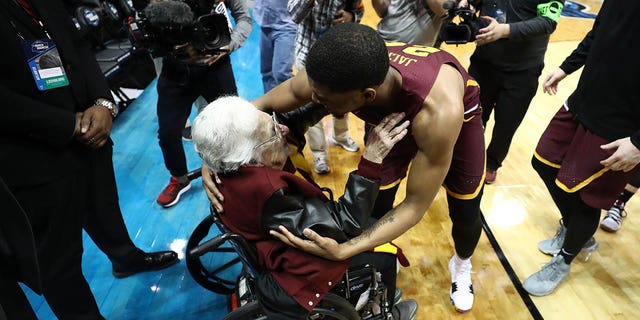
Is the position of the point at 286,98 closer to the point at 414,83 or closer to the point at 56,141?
the point at 414,83

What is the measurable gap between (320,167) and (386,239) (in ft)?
5.11

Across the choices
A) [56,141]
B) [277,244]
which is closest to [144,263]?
[56,141]

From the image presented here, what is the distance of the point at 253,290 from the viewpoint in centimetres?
154

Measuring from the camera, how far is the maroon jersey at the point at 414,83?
123 cm

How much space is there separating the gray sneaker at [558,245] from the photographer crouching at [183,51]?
2.07m

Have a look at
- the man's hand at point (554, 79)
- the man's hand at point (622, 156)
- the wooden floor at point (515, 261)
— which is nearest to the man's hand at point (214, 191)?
the wooden floor at point (515, 261)

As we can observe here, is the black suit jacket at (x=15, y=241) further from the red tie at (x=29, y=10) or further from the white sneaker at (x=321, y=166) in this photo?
the white sneaker at (x=321, y=166)

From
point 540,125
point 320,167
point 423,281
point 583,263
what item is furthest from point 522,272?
point 540,125

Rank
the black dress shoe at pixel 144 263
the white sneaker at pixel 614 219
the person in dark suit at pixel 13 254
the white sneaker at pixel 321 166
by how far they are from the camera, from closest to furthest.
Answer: the person in dark suit at pixel 13 254, the black dress shoe at pixel 144 263, the white sneaker at pixel 614 219, the white sneaker at pixel 321 166

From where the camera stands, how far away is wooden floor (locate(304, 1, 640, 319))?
76.1 inches

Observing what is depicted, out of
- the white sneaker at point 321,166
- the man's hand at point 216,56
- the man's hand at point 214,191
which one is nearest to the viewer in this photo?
the man's hand at point 214,191

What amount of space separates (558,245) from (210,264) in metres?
1.99

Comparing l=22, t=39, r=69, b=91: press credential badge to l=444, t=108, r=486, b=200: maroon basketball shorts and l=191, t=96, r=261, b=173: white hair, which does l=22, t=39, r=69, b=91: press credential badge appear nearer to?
l=191, t=96, r=261, b=173: white hair

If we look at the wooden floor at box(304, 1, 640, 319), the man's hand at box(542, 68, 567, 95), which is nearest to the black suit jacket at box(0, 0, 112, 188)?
the wooden floor at box(304, 1, 640, 319)
